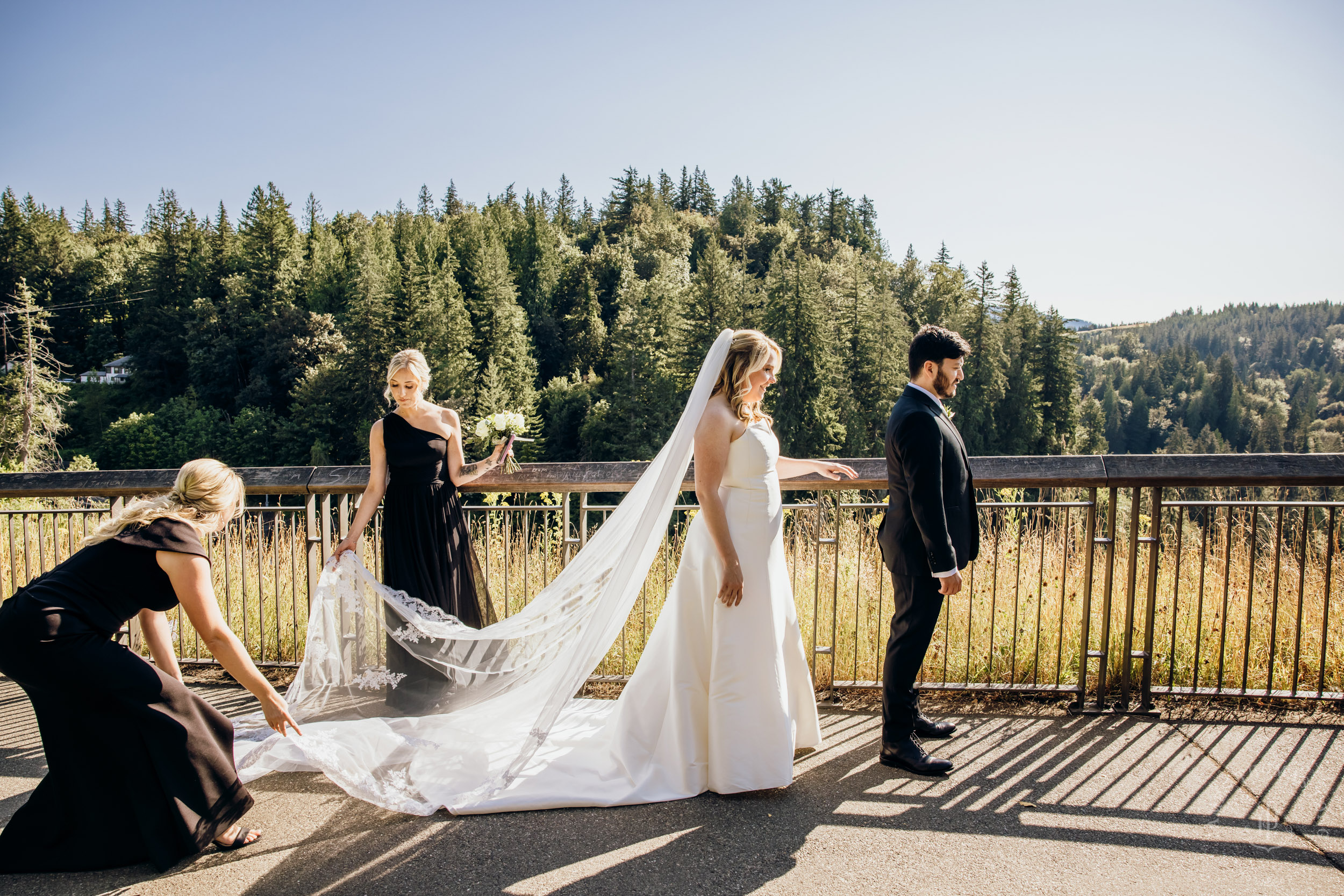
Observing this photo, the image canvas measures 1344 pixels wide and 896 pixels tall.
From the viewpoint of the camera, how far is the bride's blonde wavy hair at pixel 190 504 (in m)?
2.78

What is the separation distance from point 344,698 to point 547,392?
64.7m

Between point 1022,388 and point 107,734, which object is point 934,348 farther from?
point 1022,388

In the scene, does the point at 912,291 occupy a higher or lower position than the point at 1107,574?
higher

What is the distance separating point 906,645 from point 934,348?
4.40ft

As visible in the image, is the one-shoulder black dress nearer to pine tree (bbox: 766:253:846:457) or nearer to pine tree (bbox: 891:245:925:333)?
pine tree (bbox: 766:253:846:457)

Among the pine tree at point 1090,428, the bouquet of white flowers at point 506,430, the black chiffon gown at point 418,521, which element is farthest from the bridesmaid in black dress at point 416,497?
the pine tree at point 1090,428

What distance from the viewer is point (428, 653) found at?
383 centimetres

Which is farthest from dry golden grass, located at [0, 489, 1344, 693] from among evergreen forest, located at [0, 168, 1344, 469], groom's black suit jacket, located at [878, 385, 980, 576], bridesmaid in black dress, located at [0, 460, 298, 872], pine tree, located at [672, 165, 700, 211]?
pine tree, located at [672, 165, 700, 211]

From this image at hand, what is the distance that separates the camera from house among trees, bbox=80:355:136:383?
7169 cm

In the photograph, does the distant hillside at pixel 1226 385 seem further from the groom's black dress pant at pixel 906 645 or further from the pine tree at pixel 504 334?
the groom's black dress pant at pixel 906 645

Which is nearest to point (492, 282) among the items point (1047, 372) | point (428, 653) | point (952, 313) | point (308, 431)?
point (308, 431)

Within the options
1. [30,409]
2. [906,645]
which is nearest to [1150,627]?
[906,645]

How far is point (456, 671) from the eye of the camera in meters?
3.83

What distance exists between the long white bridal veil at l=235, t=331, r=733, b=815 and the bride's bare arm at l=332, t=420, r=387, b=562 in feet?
0.47
